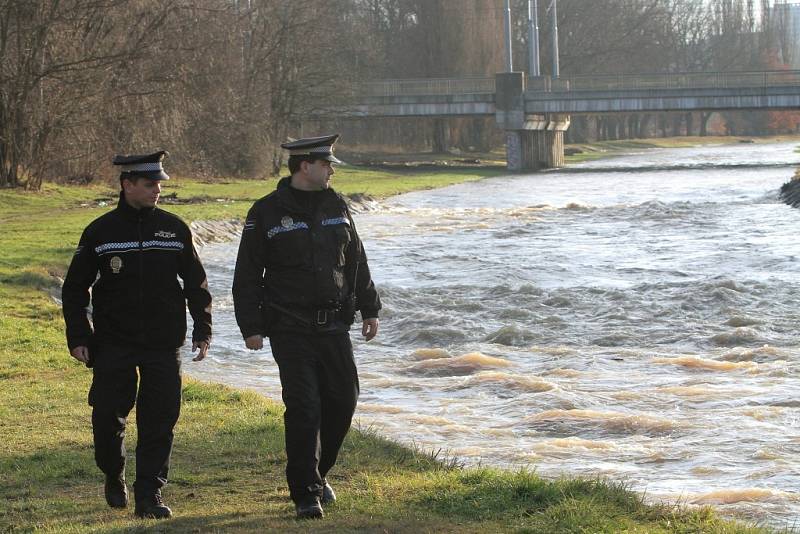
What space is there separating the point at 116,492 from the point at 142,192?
1770 mm

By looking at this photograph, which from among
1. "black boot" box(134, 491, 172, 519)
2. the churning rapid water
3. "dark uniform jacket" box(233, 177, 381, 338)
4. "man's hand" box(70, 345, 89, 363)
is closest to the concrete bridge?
the churning rapid water

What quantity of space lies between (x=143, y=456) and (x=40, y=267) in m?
14.2

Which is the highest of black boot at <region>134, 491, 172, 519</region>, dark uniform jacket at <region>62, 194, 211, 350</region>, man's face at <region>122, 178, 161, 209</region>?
man's face at <region>122, 178, 161, 209</region>

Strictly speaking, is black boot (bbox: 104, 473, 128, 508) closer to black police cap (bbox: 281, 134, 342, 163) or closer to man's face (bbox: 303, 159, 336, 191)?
man's face (bbox: 303, 159, 336, 191)

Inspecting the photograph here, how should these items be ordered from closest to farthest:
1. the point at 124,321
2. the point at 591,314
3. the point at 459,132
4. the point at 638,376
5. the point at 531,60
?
the point at 124,321
the point at 638,376
the point at 591,314
the point at 531,60
the point at 459,132

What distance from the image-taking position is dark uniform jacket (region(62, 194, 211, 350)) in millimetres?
7559

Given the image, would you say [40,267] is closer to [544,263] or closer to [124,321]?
[544,263]

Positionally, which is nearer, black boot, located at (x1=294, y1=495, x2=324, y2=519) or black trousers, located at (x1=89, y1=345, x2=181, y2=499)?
black boot, located at (x1=294, y1=495, x2=324, y2=519)

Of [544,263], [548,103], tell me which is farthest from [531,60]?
[544,263]

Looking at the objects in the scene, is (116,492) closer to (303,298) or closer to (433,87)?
(303,298)

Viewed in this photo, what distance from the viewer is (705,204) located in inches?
1620

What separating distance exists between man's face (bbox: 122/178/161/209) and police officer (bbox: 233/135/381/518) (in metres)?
0.56

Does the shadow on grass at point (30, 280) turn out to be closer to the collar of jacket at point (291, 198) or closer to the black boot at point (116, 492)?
the black boot at point (116, 492)

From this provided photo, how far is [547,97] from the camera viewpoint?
70.1m
